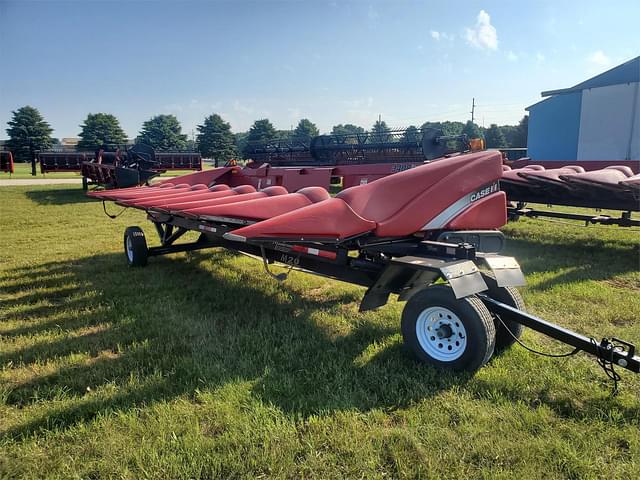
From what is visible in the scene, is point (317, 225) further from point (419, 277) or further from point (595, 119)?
point (595, 119)

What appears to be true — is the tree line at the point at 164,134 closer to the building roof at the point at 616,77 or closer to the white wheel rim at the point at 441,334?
the building roof at the point at 616,77

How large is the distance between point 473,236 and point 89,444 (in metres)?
2.73

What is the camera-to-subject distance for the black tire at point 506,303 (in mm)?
2876

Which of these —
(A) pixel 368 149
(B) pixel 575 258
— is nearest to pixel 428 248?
(B) pixel 575 258

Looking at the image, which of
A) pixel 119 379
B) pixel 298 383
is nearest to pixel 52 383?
pixel 119 379

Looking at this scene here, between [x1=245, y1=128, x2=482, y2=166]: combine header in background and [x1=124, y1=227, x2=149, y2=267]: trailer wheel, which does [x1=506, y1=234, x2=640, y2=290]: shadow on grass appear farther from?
[x1=124, y1=227, x2=149, y2=267]: trailer wheel

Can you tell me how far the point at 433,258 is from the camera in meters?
2.92

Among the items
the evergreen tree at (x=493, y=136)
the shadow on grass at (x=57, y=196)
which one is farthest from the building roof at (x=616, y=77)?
the evergreen tree at (x=493, y=136)

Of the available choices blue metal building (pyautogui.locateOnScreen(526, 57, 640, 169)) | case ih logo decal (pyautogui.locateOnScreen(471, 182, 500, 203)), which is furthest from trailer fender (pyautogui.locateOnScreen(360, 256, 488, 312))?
blue metal building (pyautogui.locateOnScreen(526, 57, 640, 169))

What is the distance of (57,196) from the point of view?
48.5 feet

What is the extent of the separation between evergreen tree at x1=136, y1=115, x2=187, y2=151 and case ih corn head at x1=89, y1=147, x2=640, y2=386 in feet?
187

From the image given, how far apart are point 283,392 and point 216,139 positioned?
54739 mm

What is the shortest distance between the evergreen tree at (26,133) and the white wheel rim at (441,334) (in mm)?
53661

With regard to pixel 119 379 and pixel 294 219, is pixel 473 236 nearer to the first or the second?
pixel 294 219
